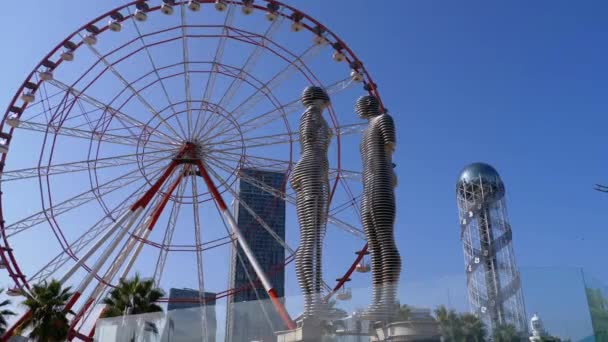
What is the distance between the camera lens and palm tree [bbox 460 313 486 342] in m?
13.7

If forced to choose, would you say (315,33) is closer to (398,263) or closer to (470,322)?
(398,263)

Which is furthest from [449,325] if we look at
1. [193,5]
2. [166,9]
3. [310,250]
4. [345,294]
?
[166,9]

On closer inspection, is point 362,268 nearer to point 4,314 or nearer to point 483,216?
point 4,314

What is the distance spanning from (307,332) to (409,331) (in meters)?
2.97

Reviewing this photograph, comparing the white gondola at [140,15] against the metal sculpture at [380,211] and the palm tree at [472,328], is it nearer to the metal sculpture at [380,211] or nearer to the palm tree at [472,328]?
the metal sculpture at [380,211]

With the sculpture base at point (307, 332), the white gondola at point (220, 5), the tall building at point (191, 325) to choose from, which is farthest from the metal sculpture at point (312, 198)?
the white gondola at point (220, 5)

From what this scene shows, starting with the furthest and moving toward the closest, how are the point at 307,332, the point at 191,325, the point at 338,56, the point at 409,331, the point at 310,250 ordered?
the point at 338,56, the point at 191,325, the point at 310,250, the point at 307,332, the point at 409,331

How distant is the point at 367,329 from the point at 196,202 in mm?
15209

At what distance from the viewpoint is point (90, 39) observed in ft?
97.1

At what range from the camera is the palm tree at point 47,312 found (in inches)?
919

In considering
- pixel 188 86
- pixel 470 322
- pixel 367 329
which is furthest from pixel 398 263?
pixel 188 86

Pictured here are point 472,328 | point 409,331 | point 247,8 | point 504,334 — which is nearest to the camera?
point 504,334

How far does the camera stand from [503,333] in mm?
13734

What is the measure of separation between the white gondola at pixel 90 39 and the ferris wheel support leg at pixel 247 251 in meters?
7.88
